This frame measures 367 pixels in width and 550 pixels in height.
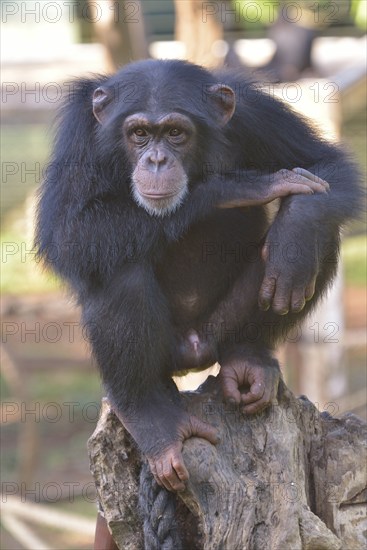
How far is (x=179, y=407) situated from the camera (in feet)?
11.4

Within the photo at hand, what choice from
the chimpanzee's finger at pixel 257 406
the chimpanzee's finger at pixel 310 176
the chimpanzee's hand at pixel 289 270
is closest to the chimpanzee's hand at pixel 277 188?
the chimpanzee's finger at pixel 310 176

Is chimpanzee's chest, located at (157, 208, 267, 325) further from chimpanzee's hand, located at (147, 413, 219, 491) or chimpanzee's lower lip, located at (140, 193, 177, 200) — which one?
chimpanzee's hand, located at (147, 413, 219, 491)

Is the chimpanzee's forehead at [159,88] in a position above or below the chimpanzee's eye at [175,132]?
above

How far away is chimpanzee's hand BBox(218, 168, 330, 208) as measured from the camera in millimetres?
3504

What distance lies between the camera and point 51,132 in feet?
14.3

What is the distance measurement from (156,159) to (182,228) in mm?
304

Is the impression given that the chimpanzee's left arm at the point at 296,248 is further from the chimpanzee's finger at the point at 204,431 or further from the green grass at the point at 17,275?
the green grass at the point at 17,275

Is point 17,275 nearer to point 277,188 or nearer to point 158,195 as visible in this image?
point 158,195

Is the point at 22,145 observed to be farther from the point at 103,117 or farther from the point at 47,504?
the point at 103,117

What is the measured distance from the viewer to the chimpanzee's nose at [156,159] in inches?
145

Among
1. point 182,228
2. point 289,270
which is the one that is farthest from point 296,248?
point 182,228

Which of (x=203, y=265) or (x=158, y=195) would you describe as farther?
(x=203, y=265)

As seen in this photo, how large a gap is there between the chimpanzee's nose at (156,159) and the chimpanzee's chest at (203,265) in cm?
30

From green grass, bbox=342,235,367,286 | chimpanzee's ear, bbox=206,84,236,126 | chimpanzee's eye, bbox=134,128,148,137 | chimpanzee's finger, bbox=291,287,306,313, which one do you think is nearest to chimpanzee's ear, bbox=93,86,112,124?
chimpanzee's eye, bbox=134,128,148,137
